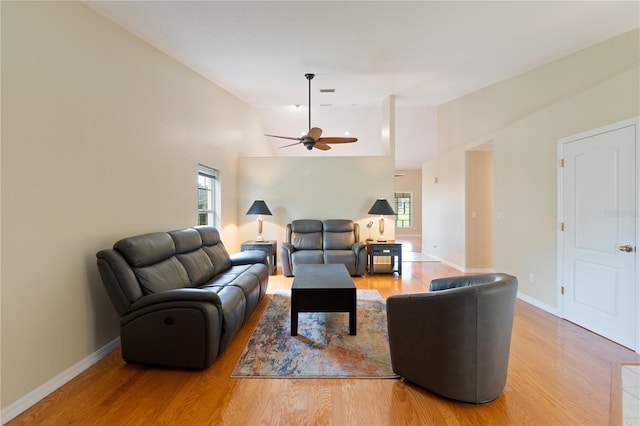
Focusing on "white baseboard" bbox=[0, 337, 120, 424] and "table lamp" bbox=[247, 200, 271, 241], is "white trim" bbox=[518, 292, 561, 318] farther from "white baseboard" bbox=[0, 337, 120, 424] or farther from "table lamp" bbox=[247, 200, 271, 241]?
"white baseboard" bbox=[0, 337, 120, 424]

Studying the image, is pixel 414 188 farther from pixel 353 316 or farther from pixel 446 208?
pixel 353 316

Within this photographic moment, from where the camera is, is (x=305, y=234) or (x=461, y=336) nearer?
(x=461, y=336)

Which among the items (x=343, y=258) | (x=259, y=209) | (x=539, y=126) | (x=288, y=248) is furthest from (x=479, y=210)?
(x=259, y=209)

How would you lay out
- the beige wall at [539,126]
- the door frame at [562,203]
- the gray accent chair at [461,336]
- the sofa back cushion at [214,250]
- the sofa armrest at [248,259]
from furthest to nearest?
1. the sofa armrest at [248,259]
2. the sofa back cushion at [214,250]
3. the beige wall at [539,126]
4. the door frame at [562,203]
5. the gray accent chair at [461,336]

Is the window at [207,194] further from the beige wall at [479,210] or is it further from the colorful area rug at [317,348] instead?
the beige wall at [479,210]

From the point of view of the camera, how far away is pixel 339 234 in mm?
5223

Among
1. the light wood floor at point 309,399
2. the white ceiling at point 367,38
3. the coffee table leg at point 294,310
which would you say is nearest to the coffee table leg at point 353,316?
the coffee table leg at point 294,310

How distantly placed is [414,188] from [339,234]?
7.51m

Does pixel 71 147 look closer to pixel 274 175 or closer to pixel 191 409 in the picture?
pixel 191 409

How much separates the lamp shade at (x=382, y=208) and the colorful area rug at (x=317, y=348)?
6.89 feet

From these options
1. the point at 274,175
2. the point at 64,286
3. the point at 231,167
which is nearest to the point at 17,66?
the point at 64,286

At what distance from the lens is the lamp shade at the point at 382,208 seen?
5008 millimetres

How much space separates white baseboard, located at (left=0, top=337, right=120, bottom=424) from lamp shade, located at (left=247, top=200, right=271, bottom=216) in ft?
9.68

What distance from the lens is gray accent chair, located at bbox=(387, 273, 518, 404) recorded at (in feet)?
5.33
